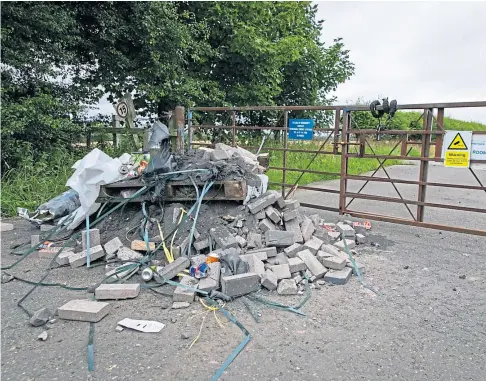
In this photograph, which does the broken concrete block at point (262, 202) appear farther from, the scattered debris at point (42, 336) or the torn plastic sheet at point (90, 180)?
the scattered debris at point (42, 336)

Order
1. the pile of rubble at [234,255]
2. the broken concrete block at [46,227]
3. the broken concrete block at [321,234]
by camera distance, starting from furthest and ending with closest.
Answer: the broken concrete block at [46,227] < the broken concrete block at [321,234] < the pile of rubble at [234,255]

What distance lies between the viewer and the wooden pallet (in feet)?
16.3

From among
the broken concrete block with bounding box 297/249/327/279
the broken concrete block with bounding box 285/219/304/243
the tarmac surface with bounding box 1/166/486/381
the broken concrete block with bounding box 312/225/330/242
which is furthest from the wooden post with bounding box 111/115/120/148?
the broken concrete block with bounding box 297/249/327/279

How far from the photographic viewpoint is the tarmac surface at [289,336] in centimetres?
258

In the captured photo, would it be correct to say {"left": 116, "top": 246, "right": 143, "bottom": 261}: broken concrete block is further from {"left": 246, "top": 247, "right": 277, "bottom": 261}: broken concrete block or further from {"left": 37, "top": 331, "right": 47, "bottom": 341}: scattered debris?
{"left": 37, "top": 331, "right": 47, "bottom": 341}: scattered debris

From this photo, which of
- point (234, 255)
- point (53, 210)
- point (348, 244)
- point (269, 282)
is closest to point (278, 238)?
point (234, 255)

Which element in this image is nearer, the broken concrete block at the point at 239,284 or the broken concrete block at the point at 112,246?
the broken concrete block at the point at 239,284

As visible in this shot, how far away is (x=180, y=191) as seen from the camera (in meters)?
Result: 5.20

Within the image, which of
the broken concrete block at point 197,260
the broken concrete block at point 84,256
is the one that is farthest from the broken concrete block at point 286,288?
the broken concrete block at point 84,256

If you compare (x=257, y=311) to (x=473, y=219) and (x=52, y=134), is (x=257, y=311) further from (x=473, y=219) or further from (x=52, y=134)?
(x=52, y=134)

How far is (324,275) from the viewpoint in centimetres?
420

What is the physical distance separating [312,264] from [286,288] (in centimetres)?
60

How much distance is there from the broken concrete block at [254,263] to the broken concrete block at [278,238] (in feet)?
1.62

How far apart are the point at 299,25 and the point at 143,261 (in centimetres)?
1379
